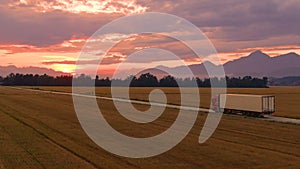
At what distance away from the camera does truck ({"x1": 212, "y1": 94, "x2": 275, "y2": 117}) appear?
51625 millimetres

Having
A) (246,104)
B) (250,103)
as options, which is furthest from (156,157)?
(246,104)

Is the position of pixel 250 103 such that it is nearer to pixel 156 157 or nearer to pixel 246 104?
pixel 246 104

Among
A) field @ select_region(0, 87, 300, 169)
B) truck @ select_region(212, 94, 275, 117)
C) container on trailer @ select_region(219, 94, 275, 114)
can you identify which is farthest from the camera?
truck @ select_region(212, 94, 275, 117)

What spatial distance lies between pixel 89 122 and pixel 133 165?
71.5 feet

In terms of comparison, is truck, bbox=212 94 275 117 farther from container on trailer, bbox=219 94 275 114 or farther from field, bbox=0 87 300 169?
field, bbox=0 87 300 169

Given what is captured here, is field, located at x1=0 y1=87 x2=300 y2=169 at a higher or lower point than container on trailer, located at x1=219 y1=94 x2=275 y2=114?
lower

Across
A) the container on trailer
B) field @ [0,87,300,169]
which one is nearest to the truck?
the container on trailer

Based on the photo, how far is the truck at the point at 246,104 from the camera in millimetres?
51625

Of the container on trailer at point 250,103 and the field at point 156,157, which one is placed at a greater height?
the container on trailer at point 250,103

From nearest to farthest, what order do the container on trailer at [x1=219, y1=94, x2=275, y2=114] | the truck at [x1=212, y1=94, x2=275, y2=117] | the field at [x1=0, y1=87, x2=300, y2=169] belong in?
the field at [x1=0, y1=87, x2=300, y2=169]
the container on trailer at [x1=219, y1=94, x2=275, y2=114]
the truck at [x1=212, y1=94, x2=275, y2=117]

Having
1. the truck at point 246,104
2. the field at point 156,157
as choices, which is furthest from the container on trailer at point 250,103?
the field at point 156,157

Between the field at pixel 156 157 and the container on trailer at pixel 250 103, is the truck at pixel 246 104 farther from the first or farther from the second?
the field at pixel 156 157

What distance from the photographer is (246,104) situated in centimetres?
5353

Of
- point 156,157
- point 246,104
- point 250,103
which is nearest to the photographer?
point 156,157
